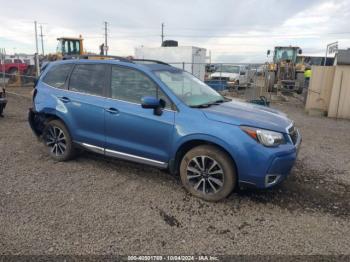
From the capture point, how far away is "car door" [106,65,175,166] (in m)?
4.17

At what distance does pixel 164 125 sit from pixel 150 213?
113 cm

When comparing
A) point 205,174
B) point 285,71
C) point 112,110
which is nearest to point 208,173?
point 205,174

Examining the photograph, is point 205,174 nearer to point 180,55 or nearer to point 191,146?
point 191,146

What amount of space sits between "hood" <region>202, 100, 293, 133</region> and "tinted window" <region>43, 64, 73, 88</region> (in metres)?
2.54

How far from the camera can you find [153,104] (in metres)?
4.07

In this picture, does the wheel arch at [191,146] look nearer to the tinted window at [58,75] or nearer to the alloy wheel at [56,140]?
the alloy wheel at [56,140]

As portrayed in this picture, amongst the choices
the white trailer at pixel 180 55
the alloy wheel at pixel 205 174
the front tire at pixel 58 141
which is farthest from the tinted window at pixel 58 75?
the white trailer at pixel 180 55

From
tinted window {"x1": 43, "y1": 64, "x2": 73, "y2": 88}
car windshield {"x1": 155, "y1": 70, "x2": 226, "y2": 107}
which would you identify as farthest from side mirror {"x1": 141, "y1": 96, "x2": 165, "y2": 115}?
tinted window {"x1": 43, "y1": 64, "x2": 73, "y2": 88}

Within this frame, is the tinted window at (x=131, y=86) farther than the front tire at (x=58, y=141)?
No

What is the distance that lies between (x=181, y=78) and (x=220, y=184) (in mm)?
1820

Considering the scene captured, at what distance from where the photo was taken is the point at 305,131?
8688 millimetres

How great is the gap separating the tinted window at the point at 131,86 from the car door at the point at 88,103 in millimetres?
200

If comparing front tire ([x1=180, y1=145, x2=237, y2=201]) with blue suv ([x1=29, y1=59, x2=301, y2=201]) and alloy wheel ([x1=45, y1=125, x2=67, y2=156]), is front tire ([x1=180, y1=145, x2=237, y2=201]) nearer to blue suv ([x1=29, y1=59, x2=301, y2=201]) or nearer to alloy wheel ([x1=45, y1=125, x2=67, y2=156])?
blue suv ([x1=29, y1=59, x2=301, y2=201])

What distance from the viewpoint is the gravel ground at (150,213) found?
3100 millimetres
